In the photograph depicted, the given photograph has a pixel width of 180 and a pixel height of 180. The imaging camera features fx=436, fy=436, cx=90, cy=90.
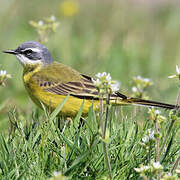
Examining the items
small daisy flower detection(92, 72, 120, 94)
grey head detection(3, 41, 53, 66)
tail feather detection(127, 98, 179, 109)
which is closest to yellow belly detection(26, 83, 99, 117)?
tail feather detection(127, 98, 179, 109)

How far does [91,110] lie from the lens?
362 centimetres

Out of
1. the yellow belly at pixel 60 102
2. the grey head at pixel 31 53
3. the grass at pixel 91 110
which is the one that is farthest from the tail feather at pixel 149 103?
the grey head at pixel 31 53

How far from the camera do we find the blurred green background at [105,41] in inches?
288

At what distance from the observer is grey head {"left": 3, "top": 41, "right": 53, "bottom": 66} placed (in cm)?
557

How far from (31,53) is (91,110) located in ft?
7.44

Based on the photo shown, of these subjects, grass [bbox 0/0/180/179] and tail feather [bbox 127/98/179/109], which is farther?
tail feather [bbox 127/98/179/109]

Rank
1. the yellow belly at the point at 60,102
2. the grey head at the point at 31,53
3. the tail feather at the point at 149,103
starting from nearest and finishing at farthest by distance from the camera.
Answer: the tail feather at the point at 149,103 < the yellow belly at the point at 60,102 < the grey head at the point at 31,53

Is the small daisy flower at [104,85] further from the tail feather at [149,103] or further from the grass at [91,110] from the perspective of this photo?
the tail feather at [149,103]

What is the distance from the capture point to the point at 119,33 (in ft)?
31.0

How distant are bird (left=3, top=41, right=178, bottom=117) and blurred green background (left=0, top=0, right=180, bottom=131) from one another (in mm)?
991

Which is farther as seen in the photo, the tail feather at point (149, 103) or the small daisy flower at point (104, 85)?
the tail feather at point (149, 103)

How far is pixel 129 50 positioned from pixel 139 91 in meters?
3.41

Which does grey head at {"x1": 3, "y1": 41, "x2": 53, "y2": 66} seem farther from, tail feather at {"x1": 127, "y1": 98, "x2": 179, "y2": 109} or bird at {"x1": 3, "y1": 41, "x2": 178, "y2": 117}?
tail feather at {"x1": 127, "y1": 98, "x2": 179, "y2": 109}

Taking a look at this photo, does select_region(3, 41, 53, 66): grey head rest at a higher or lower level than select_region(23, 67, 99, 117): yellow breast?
higher
